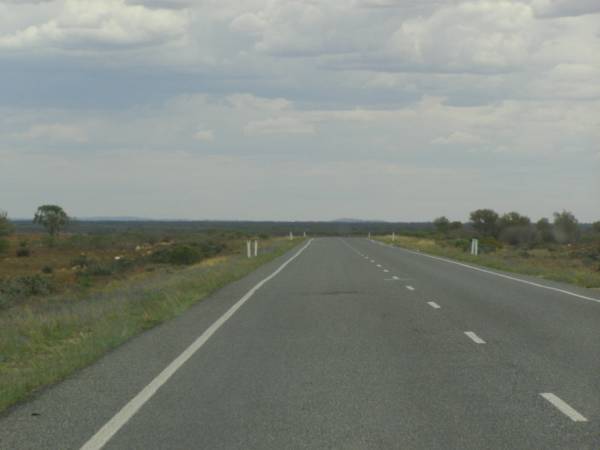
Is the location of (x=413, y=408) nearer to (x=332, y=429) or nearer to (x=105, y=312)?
(x=332, y=429)

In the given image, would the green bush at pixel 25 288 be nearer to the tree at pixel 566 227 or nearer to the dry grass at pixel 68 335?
the dry grass at pixel 68 335

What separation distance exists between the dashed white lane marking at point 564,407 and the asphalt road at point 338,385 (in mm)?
17

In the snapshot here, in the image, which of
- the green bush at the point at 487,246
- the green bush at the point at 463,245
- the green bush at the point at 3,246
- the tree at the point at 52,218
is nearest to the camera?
the green bush at the point at 487,246

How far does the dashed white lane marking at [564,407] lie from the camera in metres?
7.82

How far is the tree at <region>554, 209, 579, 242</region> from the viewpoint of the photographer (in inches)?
5113

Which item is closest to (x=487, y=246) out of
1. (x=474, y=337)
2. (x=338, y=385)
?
(x=474, y=337)

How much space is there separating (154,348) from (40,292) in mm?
24627

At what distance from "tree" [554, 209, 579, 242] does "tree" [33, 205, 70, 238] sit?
6678cm

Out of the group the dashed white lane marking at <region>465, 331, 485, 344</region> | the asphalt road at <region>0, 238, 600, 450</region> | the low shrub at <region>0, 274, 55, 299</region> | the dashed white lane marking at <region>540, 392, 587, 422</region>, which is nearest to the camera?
the asphalt road at <region>0, 238, 600, 450</region>

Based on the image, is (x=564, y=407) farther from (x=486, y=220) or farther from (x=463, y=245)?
(x=486, y=220)

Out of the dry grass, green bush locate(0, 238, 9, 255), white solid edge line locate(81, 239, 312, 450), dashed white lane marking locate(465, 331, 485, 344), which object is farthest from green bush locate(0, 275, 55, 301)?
green bush locate(0, 238, 9, 255)

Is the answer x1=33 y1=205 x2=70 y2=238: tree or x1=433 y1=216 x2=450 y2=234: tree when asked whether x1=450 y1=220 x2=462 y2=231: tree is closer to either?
x1=433 y1=216 x2=450 y2=234: tree

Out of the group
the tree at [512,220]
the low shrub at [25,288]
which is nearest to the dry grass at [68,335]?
the low shrub at [25,288]

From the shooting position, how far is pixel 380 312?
685 inches
